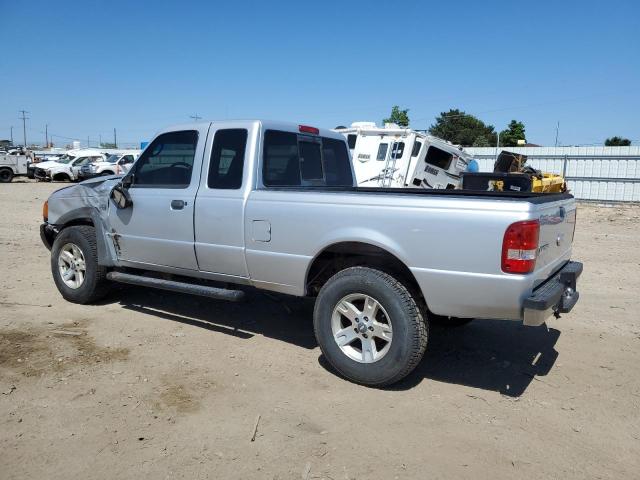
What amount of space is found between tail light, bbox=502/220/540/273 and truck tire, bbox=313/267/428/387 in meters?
0.76

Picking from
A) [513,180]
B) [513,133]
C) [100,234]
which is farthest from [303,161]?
[513,133]

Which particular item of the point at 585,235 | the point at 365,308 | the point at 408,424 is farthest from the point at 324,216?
the point at 585,235

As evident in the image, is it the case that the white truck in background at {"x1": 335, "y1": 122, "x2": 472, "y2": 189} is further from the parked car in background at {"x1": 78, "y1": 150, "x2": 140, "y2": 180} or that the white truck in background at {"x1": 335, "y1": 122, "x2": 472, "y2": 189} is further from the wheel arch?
the parked car in background at {"x1": 78, "y1": 150, "x2": 140, "y2": 180}

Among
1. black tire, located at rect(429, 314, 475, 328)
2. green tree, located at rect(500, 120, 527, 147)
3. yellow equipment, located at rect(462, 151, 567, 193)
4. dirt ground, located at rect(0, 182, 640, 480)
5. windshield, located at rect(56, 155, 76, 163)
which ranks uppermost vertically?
green tree, located at rect(500, 120, 527, 147)

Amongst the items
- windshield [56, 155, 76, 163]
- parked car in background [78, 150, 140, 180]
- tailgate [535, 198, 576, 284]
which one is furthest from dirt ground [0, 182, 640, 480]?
windshield [56, 155, 76, 163]

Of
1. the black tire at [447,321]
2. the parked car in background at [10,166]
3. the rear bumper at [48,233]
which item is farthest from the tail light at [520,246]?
the parked car in background at [10,166]

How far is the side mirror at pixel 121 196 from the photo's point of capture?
5.39 m

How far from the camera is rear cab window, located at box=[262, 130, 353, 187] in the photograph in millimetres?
4898

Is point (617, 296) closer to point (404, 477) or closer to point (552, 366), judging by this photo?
point (552, 366)

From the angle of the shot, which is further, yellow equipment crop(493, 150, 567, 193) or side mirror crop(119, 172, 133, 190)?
yellow equipment crop(493, 150, 567, 193)

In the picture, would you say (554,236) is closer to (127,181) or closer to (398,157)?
(127,181)

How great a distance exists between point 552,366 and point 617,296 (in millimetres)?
2774

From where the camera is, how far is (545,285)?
3.88 metres

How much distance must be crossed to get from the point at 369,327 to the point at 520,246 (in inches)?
49.6
